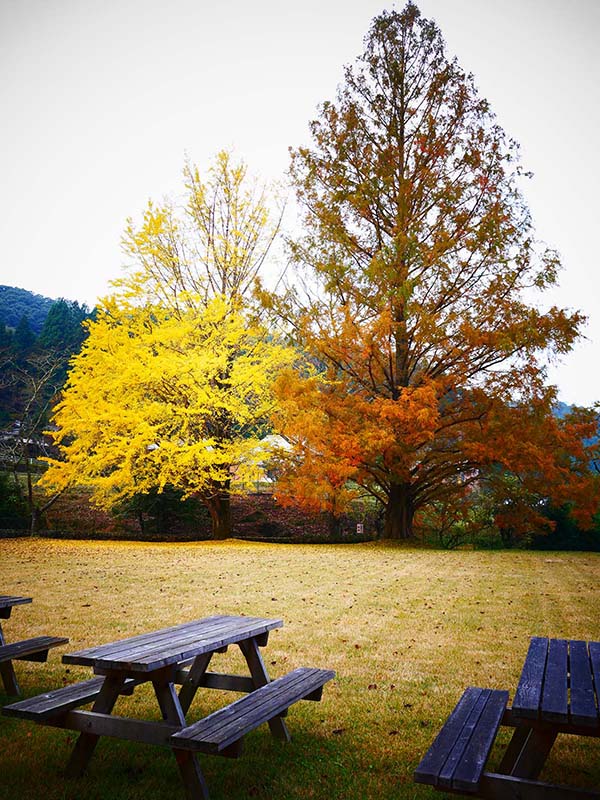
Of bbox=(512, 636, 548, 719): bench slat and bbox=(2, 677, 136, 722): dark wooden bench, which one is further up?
bbox=(512, 636, 548, 719): bench slat

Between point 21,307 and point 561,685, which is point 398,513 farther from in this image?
point 21,307

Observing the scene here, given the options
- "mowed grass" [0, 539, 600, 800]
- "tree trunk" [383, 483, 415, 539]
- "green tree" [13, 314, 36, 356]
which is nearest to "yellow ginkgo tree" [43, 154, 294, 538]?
"mowed grass" [0, 539, 600, 800]

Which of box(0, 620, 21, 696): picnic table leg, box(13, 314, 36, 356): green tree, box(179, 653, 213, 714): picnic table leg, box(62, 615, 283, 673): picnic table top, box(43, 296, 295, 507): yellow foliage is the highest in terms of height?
box(13, 314, 36, 356): green tree

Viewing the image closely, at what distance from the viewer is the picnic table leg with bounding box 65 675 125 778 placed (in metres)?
2.84

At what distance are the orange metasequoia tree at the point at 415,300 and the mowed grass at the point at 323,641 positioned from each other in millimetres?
3881

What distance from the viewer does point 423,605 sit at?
310 inches

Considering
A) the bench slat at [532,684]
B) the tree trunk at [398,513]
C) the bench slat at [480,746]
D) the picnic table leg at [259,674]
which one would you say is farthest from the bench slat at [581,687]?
the tree trunk at [398,513]

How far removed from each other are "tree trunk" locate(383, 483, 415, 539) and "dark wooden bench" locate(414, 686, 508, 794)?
16184 millimetres

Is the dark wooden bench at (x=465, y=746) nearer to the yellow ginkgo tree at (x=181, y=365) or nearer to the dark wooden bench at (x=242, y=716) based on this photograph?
the dark wooden bench at (x=242, y=716)

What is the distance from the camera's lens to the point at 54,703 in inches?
112

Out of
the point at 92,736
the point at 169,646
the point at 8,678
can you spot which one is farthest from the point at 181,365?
the point at 92,736

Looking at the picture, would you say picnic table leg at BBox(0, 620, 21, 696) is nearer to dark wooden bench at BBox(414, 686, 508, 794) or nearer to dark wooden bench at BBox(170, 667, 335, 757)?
dark wooden bench at BBox(170, 667, 335, 757)

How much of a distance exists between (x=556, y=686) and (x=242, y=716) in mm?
1442

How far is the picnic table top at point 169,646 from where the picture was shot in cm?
264
